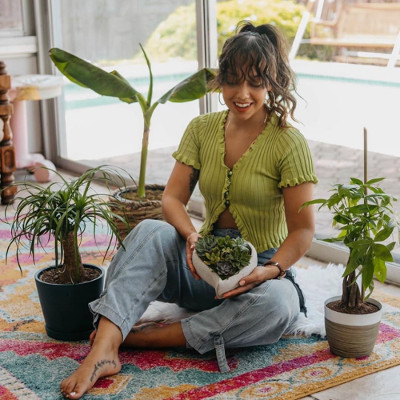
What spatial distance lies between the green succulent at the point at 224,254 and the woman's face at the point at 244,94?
1.29 ft

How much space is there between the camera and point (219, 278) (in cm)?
214

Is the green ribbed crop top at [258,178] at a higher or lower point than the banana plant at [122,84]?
lower

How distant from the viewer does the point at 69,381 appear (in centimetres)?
204

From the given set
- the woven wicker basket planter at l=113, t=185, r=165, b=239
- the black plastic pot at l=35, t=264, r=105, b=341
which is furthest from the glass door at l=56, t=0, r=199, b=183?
the black plastic pot at l=35, t=264, r=105, b=341

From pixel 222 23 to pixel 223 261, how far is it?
1.74 m

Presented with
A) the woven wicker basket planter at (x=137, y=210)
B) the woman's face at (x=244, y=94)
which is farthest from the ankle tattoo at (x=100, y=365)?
the woven wicker basket planter at (x=137, y=210)

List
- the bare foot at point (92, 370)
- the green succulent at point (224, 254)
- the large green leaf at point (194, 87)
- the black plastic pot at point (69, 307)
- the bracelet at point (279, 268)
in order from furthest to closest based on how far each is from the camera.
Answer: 1. the large green leaf at point (194, 87)
2. the black plastic pot at point (69, 307)
3. the bracelet at point (279, 268)
4. the green succulent at point (224, 254)
5. the bare foot at point (92, 370)

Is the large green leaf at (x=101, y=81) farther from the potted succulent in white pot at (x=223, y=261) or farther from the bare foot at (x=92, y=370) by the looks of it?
the bare foot at (x=92, y=370)

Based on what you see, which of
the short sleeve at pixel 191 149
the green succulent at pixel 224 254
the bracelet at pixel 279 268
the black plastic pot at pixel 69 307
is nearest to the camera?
the green succulent at pixel 224 254

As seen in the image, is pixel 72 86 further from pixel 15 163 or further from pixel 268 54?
pixel 268 54

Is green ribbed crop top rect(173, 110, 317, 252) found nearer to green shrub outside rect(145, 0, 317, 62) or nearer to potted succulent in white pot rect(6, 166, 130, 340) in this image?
potted succulent in white pot rect(6, 166, 130, 340)

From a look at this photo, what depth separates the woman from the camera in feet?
7.23

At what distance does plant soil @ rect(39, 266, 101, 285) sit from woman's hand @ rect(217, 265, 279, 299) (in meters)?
0.49

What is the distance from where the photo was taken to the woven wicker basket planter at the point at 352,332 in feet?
7.23
